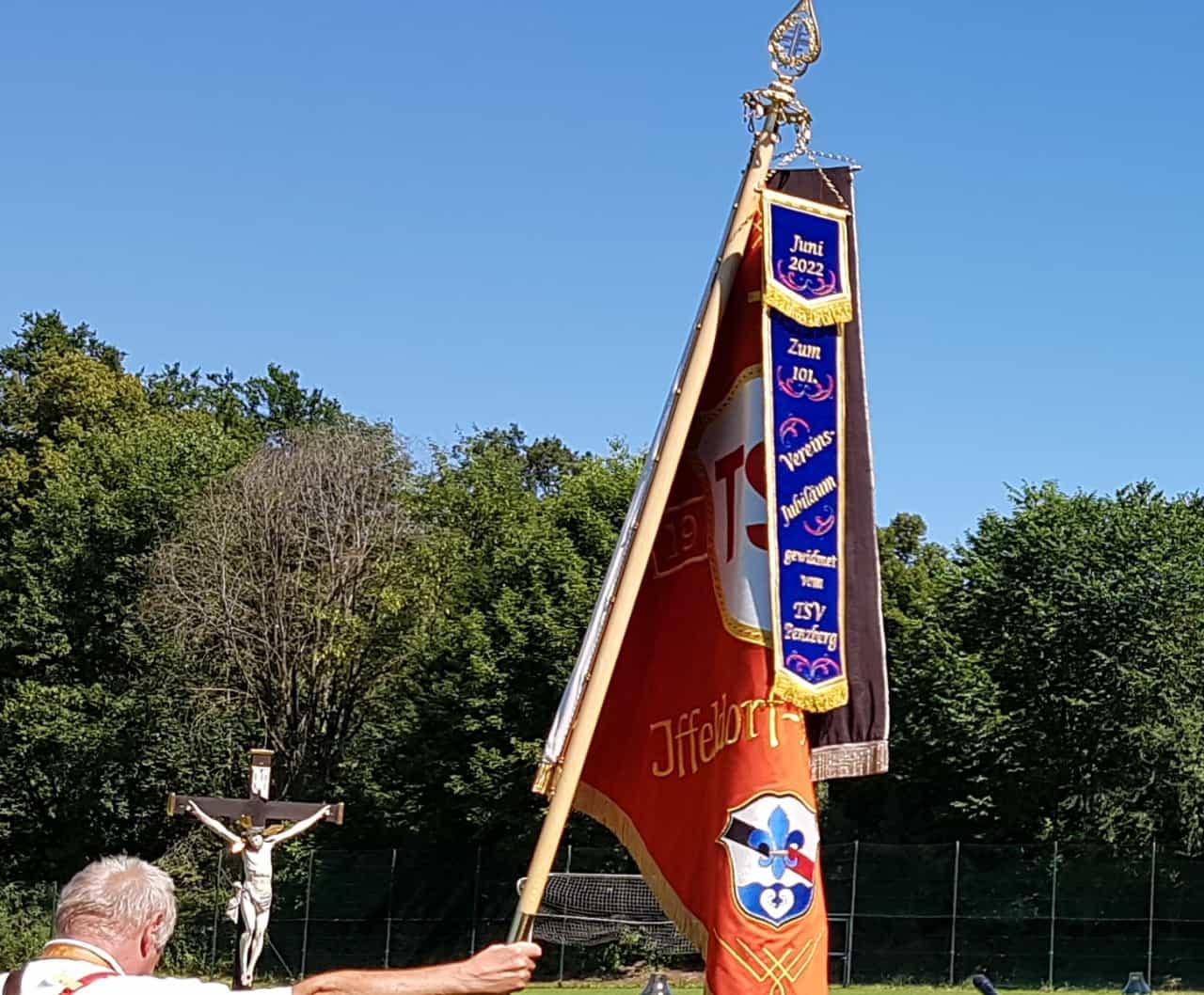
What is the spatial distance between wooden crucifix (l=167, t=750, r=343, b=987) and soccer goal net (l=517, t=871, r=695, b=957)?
33.2 ft

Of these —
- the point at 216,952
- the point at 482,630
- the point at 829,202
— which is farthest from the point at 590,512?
the point at 829,202

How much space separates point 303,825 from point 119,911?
57.2ft

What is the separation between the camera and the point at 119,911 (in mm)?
3457

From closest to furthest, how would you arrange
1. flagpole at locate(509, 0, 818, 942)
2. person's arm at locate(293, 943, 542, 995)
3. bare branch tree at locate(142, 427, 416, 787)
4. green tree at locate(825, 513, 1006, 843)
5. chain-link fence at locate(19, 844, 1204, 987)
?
person's arm at locate(293, 943, 542, 995), flagpole at locate(509, 0, 818, 942), chain-link fence at locate(19, 844, 1204, 987), green tree at locate(825, 513, 1006, 843), bare branch tree at locate(142, 427, 416, 787)

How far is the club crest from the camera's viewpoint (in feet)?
Result: 23.2

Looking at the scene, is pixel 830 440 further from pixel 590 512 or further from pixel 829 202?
pixel 590 512

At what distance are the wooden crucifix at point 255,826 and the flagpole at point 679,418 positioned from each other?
47.7 ft

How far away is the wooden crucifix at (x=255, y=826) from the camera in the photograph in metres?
20.4

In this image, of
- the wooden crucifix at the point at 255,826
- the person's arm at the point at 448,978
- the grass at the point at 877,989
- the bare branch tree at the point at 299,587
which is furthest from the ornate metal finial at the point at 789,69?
the bare branch tree at the point at 299,587

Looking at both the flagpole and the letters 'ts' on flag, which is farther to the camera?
the letters 'ts' on flag

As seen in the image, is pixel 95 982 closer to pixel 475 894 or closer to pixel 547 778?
pixel 547 778

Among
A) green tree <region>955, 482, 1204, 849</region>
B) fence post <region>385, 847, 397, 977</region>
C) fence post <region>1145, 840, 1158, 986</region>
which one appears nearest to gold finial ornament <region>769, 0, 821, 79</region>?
fence post <region>1145, 840, 1158, 986</region>

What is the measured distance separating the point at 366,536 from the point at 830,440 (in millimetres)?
33101

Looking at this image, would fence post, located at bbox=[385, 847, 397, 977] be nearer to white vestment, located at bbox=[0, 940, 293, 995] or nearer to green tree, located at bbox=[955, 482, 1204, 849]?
green tree, located at bbox=[955, 482, 1204, 849]
